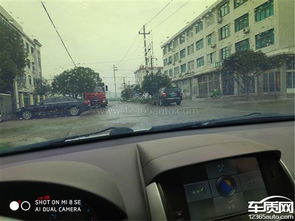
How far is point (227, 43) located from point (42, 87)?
236cm

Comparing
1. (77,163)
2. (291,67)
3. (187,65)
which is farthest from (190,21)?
(77,163)

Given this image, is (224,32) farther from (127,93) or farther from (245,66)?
(127,93)

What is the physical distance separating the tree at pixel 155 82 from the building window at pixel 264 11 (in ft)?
4.60

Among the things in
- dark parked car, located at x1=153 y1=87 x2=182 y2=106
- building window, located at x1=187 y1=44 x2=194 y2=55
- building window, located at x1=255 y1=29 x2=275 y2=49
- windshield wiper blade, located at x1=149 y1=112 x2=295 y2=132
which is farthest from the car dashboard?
building window, located at x1=187 y1=44 x2=194 y2=55

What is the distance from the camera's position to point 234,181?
2.46 meters

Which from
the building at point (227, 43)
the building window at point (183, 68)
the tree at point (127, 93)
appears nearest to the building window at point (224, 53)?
the building at point (227, 43)

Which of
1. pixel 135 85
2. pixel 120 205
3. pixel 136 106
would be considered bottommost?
pixel 120 205

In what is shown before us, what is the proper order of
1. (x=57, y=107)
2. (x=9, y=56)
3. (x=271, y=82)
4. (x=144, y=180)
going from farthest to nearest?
(x=271, y=82)
(x=57, y=107)
(x=9, y=56)
(x=144, y=180)

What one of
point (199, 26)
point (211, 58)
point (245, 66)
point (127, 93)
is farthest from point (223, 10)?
point (127, 93)

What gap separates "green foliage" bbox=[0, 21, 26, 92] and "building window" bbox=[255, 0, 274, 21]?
276 cm

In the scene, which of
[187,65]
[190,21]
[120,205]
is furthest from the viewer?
[187,65]

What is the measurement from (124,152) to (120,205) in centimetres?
70

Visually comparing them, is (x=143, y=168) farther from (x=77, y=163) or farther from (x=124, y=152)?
(x=77, y=163)

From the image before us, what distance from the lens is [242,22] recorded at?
3.84m
